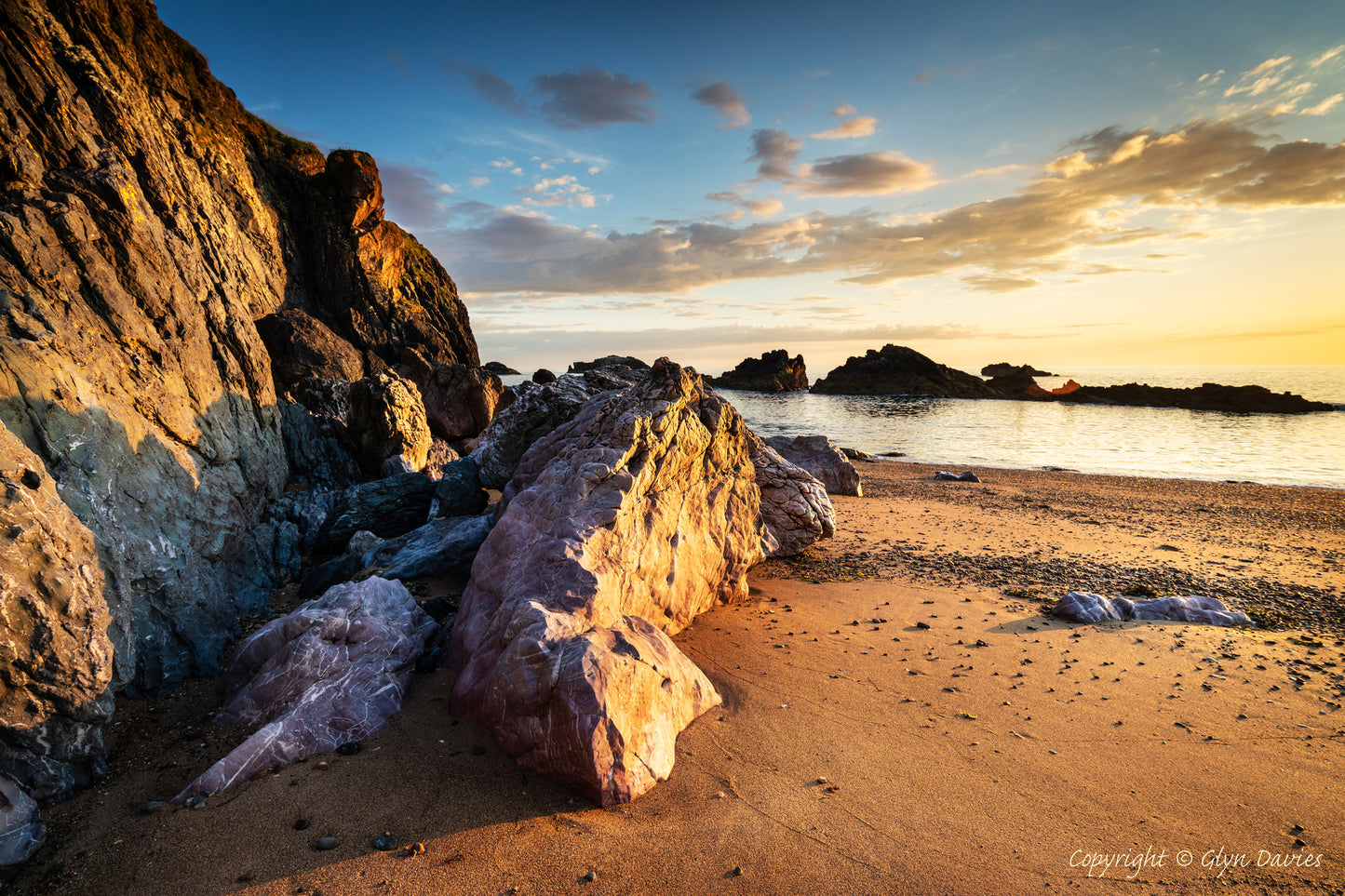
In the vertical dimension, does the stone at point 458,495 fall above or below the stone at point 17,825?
above

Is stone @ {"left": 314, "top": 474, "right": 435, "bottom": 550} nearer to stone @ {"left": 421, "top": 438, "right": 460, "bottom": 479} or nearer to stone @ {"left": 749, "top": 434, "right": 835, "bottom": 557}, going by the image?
stone @ {"left": 421, "top": 438, "right": 460, "bottom": 479}

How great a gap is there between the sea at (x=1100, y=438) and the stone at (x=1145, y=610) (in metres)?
16.4

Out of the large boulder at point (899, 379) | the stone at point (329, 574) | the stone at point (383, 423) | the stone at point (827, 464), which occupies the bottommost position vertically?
the stone at point (329, 574)

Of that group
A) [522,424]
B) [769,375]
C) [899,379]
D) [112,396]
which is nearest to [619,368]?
[522,424]

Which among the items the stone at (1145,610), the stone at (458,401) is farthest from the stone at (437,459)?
the stone at (1145,610)

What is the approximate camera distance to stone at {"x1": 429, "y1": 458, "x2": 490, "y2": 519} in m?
9.14

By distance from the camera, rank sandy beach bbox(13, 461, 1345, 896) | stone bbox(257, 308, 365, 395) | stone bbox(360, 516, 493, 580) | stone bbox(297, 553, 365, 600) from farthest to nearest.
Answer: stone bbox(257, 308, 365, 395)
stone bbox(360, 516, 493, 580)
stone bbox(297, 553, 365, 600)
sandy beach bbox(13, 461, 1345, 896)

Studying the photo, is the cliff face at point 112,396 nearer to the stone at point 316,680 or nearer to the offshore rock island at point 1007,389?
the stone at point 316,680

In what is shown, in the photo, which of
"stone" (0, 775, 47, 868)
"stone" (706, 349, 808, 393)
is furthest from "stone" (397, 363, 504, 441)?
"stone" (706, 349, 808, 393)

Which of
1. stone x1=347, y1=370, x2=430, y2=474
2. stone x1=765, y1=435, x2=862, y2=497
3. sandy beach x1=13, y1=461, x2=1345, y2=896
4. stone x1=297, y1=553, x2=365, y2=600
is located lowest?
sandy beach x1=13, y1=461, x2=1345, y2=896

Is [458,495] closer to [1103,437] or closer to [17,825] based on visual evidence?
[17,825]

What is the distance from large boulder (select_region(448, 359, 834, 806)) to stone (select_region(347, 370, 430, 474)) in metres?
5.67

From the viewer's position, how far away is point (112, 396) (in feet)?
17.6

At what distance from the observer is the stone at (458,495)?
9141mm
